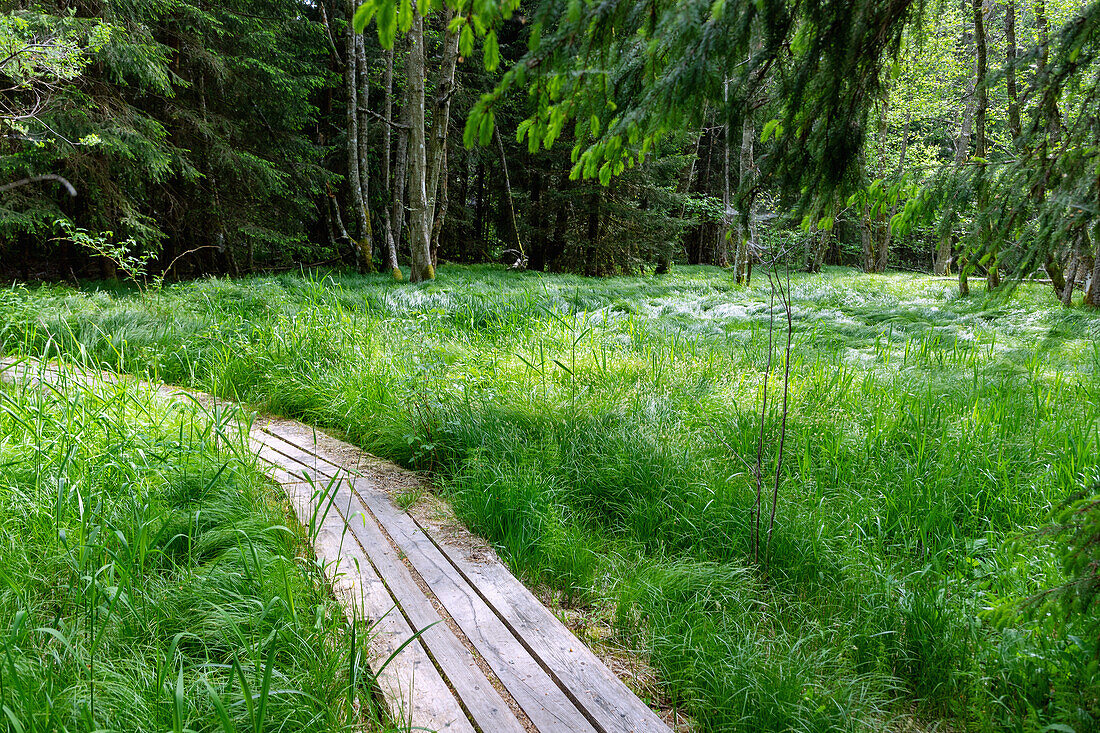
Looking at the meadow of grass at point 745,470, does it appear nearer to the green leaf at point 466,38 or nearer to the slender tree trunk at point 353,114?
the green leaf at point 466,38

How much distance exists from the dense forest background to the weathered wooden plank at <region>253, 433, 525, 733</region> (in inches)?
72.1

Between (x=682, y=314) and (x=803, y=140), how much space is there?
6.53m

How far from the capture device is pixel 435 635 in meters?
2.09

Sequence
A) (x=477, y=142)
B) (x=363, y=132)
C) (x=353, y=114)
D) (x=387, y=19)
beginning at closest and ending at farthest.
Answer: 1. (x=387, y=19)
2. (x=477, y=142)
3. (x=353, y=114)
4. (x=363, y=132)

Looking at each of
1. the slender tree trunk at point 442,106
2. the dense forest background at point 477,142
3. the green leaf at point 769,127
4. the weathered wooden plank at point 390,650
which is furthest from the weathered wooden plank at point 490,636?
the slender tree trunk at point 442,106

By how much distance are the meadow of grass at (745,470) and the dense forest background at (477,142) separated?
0.79m

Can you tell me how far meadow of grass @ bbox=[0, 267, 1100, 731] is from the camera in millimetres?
1980

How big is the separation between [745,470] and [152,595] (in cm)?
294

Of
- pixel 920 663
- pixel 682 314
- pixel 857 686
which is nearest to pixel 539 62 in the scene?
pixel 857 686

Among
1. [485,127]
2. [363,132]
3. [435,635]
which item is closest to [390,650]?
[435,635]

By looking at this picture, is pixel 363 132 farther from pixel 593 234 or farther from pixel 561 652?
pixel 561 652

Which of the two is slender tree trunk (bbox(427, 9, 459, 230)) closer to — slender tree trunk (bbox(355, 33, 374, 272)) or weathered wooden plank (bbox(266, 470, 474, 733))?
slender tree trunk (bbox(355, 33, 374, 272))

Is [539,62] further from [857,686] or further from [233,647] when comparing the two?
[857,686]

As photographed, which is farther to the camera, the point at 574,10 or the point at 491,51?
the point at 491,51
